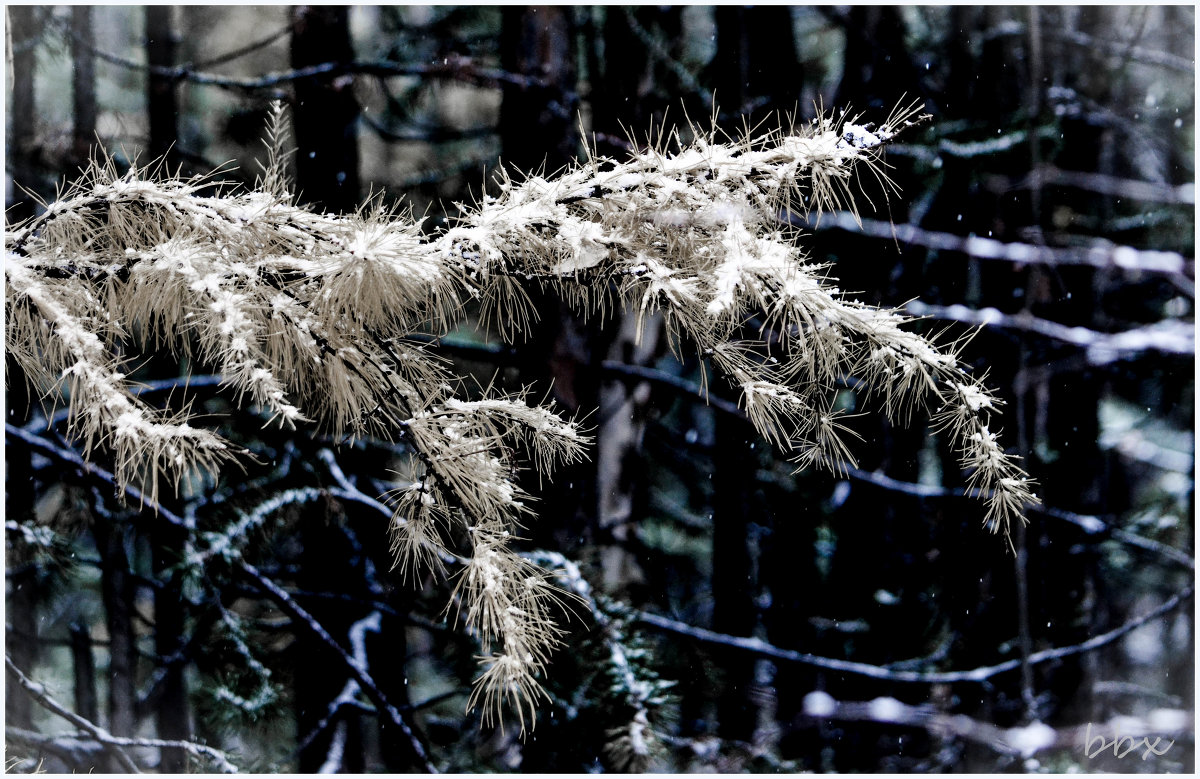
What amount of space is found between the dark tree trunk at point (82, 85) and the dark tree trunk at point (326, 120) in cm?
29

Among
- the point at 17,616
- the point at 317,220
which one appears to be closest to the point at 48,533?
the point at 17,616

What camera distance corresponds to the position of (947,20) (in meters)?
1.08

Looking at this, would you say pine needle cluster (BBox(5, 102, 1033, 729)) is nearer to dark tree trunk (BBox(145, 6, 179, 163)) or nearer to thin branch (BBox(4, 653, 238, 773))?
dark tree trunk (BBox(145, 6, 179, 163))

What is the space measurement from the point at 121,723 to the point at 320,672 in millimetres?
305

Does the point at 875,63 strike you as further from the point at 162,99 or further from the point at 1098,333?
Answer: the point at 162,99

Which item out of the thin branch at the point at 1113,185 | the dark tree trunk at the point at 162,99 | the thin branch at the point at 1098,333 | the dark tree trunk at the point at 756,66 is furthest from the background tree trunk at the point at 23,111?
the thin branch at the point at 1113,185

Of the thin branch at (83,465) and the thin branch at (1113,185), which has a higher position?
the thin branch at (1113,185)

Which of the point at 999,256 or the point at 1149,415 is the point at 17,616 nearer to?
the point at 999,256

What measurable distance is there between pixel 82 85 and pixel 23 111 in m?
0.10

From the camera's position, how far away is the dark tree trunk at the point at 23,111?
3.46ft

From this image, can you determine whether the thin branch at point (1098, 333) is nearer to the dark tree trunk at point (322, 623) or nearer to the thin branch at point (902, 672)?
the thin branch at point (902, 672)

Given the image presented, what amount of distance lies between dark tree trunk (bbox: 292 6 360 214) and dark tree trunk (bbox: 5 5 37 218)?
0.37m

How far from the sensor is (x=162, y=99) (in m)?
1.04

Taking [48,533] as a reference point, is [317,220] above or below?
Result: above
